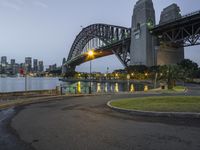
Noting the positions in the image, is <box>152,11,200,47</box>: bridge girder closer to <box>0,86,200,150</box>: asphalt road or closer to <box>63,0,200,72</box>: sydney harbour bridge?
<box>63,0,200,72</box>: sydney harbour bridge

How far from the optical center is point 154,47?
116812 millimetres

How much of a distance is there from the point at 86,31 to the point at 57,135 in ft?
527

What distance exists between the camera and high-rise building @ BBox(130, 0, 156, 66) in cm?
11525

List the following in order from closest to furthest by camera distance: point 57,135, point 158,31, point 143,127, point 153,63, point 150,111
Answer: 1. point 57,135
2. point 143,127
3. point 150,111
4. point 158,31
5. point 153,63

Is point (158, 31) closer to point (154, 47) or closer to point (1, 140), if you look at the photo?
point (154, 47)

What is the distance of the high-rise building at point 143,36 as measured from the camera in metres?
115

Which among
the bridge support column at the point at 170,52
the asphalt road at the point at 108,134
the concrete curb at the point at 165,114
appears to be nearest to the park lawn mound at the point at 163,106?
the concrete curb at the point at 165,114

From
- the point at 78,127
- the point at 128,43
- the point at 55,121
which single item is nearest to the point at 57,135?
the point at 78,127

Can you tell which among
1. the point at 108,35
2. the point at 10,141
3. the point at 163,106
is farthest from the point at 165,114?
the point at 108,35

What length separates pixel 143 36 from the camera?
116125mm

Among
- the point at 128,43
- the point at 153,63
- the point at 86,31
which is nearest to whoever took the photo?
the point at 153,63


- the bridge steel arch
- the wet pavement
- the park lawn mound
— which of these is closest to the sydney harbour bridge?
the bridge steel arch

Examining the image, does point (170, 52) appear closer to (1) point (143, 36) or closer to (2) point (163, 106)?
(1) point (143, 36)

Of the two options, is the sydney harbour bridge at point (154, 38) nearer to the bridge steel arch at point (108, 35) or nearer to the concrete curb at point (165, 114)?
the bridge steel arch at point (108, 35)
